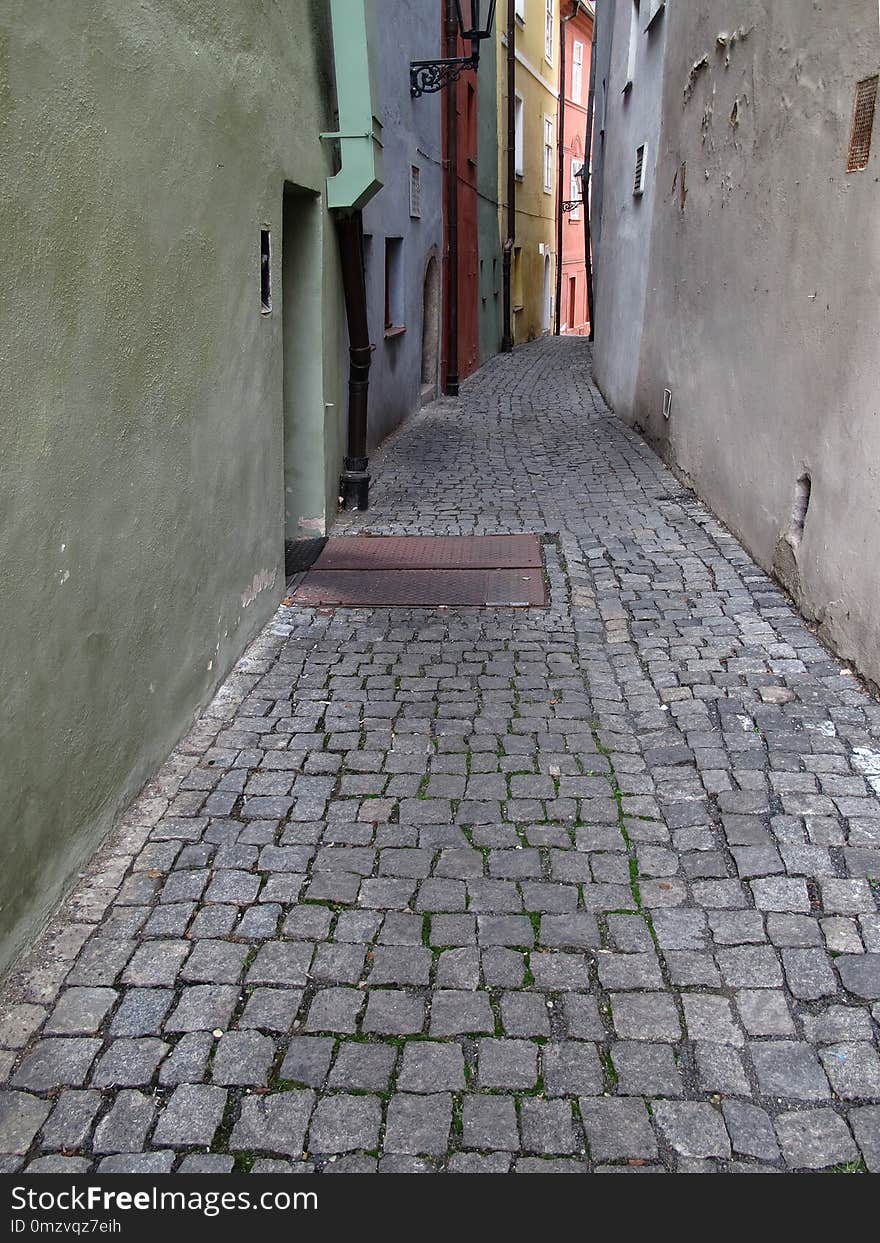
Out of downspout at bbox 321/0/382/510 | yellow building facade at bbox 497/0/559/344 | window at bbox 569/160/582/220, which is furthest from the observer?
window at bbox 569/160/582/220

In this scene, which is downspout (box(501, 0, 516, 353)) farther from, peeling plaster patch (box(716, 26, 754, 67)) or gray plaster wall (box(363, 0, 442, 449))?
peeling plaster patch (box(716, 26, 754, 67))

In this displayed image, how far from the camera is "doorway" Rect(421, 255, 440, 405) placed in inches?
583

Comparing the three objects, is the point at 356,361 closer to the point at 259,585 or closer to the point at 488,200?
the point at 259,585

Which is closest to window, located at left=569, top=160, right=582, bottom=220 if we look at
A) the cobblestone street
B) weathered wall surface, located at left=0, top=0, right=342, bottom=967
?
weathered wall surface, located at left=0, top=0, right=342, bottom=967

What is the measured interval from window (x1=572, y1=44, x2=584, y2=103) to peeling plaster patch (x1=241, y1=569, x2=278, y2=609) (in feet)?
96.1

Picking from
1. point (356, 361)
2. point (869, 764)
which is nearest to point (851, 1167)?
point (869, 764)

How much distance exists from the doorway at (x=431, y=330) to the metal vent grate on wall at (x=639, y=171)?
11.0 feet

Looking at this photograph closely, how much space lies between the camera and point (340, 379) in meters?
8.53

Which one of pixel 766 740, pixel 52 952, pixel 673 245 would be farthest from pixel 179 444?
pixel 673 245

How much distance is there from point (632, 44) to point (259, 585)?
10.5m

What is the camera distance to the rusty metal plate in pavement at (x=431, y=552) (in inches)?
280

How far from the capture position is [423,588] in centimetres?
664

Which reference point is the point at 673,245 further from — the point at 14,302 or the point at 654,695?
the point at 14,302

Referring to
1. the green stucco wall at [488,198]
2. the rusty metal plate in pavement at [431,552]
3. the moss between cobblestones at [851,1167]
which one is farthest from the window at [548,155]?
the moss between cobblestones at [851,1167]
